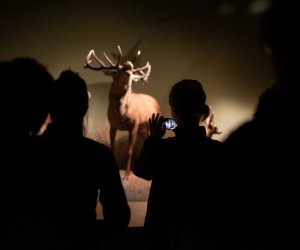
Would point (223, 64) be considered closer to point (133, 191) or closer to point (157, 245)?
point (133, 191)

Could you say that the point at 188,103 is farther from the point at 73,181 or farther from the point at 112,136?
the point at 112,136

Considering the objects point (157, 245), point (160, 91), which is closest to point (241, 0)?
point (160, 91)

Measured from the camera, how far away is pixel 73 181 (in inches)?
54.4

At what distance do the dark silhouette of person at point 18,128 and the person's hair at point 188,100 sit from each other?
0.60 meters

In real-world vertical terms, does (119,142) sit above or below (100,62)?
below

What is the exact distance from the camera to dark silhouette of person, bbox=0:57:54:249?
4.35 feet

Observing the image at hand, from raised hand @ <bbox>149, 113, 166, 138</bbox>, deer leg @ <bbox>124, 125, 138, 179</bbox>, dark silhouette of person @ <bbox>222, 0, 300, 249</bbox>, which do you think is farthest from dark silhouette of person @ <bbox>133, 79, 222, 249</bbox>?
deer leg @ <bbox>124, 125, 138, 179</bbox>

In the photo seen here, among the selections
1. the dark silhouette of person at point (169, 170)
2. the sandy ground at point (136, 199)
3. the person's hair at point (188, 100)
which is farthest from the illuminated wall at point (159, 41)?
the dark silhouette of person at point (169, 170)

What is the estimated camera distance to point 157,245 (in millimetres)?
1641

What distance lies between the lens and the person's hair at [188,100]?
1747 millimetres

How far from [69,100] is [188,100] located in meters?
0.56

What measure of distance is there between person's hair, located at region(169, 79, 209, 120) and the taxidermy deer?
2.69 metres

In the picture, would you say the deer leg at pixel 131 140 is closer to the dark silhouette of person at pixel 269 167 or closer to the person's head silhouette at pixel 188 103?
the person's head silhouette at pixel 188 103

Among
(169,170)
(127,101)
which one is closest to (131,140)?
(127,101)
